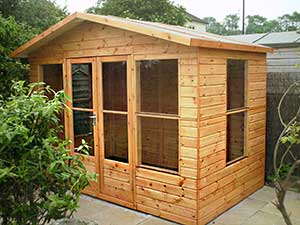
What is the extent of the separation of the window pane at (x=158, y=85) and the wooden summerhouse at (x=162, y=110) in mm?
12

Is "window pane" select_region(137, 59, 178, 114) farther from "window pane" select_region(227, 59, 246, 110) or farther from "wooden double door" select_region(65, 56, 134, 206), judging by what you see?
"window pane" select_region(227, 59, 246, 110)

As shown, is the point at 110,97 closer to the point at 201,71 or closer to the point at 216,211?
the point at 201,71

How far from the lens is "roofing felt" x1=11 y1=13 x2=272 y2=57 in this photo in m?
3.58

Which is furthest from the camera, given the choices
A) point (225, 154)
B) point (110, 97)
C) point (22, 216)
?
point (110, 97)

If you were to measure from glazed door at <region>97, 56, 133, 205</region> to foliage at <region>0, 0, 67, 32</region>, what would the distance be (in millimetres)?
3888

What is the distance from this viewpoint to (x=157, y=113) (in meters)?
4.21

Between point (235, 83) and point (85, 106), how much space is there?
207 centimetres

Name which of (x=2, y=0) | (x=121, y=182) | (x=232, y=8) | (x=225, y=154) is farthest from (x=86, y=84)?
(x=232, y=8)

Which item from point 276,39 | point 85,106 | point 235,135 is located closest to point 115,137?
point 85,106

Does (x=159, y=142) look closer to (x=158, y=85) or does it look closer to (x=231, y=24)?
(x=158, y=85)

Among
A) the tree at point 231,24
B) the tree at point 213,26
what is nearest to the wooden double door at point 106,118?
the tree at point 231,24

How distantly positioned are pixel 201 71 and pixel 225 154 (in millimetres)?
1179

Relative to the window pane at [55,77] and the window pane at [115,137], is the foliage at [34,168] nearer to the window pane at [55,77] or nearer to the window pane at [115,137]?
the window pane at [115,137]

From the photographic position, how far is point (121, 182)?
455 centimetres
